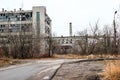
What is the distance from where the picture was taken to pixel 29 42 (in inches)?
2520

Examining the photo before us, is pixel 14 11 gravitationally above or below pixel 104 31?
above

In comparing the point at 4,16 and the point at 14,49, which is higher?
the point at 4,16

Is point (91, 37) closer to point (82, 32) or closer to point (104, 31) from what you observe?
point (104, 31)

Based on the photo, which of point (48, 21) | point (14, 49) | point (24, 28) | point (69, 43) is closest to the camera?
point (14, 49)

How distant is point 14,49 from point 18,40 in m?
2.69

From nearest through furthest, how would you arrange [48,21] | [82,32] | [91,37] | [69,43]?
[91,37], [82,32], [69,43], [48,21]

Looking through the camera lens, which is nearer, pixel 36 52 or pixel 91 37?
pixel 36 52

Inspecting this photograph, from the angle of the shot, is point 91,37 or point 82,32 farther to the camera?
point 82,32

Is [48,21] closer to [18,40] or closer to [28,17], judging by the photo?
[28,17]

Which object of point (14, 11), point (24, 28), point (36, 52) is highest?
point (14, 11)

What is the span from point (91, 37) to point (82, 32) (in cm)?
1389

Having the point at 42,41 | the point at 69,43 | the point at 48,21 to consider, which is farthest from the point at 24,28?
the point at 48,21

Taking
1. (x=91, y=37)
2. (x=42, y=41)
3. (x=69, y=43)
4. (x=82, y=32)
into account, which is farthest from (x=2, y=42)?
(x=69, y=43)

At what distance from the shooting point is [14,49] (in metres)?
61.8
